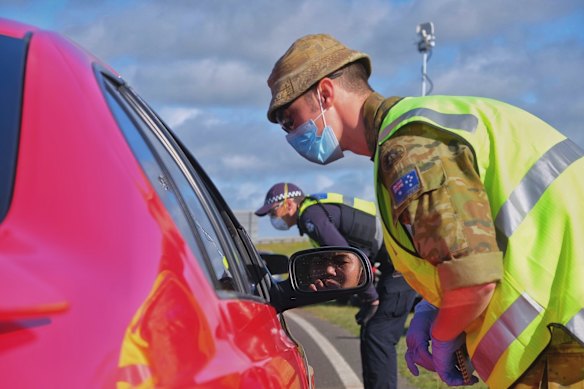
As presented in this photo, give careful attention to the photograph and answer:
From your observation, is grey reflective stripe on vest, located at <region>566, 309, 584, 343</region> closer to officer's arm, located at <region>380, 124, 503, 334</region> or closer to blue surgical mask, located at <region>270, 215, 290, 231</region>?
officer's arm, located at <region>380, 124, 503, 334</region>

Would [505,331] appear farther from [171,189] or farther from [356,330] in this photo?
[356,330]

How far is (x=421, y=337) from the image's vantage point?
10.7ft

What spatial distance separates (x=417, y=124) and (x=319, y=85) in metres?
0.70

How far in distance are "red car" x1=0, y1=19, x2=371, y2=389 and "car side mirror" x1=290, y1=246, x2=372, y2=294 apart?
0.82m

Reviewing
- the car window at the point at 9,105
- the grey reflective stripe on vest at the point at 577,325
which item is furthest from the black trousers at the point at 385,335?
the car window at the point at 9,105

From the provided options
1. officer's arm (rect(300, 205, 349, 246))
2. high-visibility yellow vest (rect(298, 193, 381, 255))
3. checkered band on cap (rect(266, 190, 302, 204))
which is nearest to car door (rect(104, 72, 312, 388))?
officer's arm (rect(300, 205, 349, 246))

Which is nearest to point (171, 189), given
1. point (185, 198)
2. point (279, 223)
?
point (185, 198)

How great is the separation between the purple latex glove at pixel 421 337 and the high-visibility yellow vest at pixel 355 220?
389cm

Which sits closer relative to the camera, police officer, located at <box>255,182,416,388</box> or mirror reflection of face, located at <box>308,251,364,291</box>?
mirror reflection of face, located at <box>308,251,364,291</box>

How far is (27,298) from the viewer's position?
124 centimetres

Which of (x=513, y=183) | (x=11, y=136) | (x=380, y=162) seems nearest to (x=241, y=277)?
(x=380, y=162)

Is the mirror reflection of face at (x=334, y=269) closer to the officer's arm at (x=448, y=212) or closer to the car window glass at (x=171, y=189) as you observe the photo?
the officer's arm at (x=448, y=212)

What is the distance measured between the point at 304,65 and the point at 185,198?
1117 millimetres

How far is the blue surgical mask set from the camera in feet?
27.6
